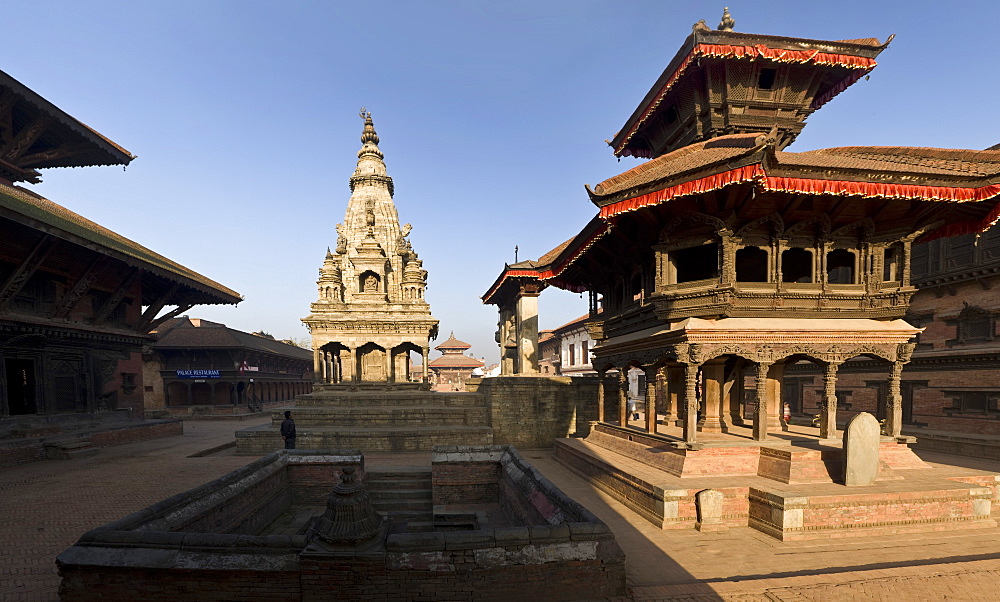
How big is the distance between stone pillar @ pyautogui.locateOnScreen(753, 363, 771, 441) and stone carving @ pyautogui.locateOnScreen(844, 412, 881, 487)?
142 cm

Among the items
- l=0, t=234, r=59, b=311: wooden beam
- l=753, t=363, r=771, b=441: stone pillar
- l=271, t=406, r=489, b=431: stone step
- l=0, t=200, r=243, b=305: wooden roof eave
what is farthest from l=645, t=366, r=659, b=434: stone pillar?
l=0, t=234, r=59, b=311: wooden beam

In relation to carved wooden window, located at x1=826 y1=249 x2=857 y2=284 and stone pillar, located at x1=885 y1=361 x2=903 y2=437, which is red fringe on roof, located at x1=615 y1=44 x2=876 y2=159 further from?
stone pillar, located at x1=885 y1=361 x2=903 y2=437

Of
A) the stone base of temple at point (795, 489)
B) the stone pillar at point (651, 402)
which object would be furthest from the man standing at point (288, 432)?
the stone pillar at point (651, 402)

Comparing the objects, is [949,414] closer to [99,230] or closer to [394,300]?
[394,300]

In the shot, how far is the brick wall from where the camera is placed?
16.7 metres

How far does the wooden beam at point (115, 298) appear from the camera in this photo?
18.6 m

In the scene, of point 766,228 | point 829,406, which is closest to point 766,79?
point 766,228

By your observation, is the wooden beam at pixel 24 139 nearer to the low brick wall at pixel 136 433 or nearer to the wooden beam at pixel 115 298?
the wooden beam at pixel 115 298

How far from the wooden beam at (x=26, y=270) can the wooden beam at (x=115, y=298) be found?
3.81 meters

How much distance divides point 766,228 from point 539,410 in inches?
419

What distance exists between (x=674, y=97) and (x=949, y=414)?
54.5 feet

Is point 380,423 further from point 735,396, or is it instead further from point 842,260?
point 842,260

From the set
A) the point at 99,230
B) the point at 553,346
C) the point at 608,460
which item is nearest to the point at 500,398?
the point at 608,460

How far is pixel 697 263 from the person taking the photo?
1170 centimetres
